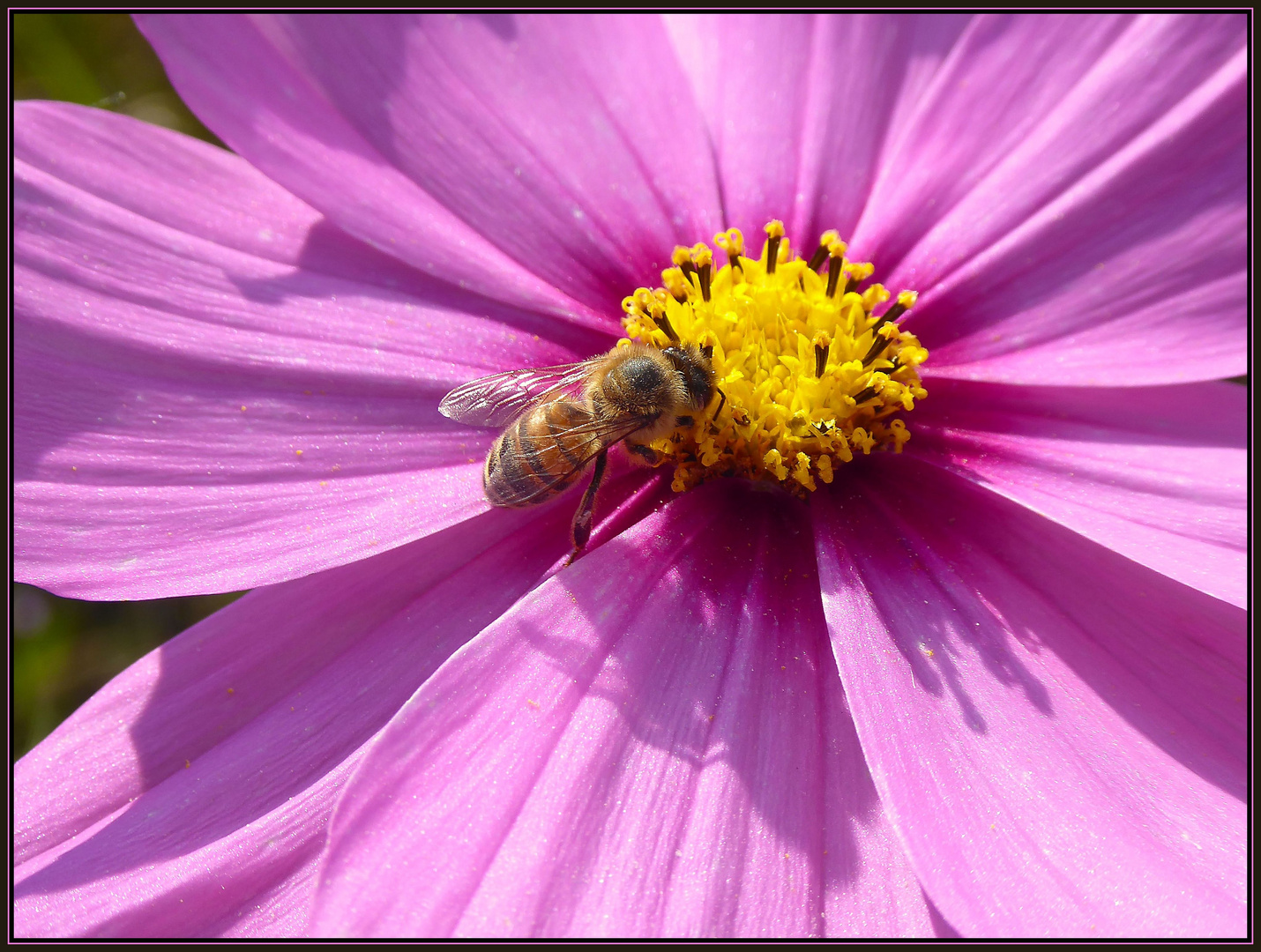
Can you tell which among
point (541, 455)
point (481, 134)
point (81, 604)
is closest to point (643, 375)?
point (541, 455)

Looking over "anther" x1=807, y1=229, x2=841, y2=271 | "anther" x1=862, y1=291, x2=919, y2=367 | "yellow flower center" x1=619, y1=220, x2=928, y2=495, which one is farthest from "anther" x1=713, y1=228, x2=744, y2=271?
"anther" x1=862, y1=291, x2=919, y2=367

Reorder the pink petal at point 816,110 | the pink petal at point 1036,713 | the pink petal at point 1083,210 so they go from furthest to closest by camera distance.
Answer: the pink petal at point 816,110, the pink petal at point 1083,210, the pink petal at point 1036,713

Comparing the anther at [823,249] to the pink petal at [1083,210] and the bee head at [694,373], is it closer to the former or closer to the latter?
the pink petal at [1083,210]

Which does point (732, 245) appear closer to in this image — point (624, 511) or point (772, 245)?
point (772, 245)

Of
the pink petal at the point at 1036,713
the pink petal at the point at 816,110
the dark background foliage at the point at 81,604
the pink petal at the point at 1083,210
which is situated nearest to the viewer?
the pink petal at the point at 1036,713

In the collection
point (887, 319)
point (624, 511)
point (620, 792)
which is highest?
point (887, 319)

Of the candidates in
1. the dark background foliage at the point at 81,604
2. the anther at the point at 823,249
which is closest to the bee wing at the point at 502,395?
the anther at the point at 823,249

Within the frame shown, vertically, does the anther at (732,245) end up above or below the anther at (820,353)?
above
